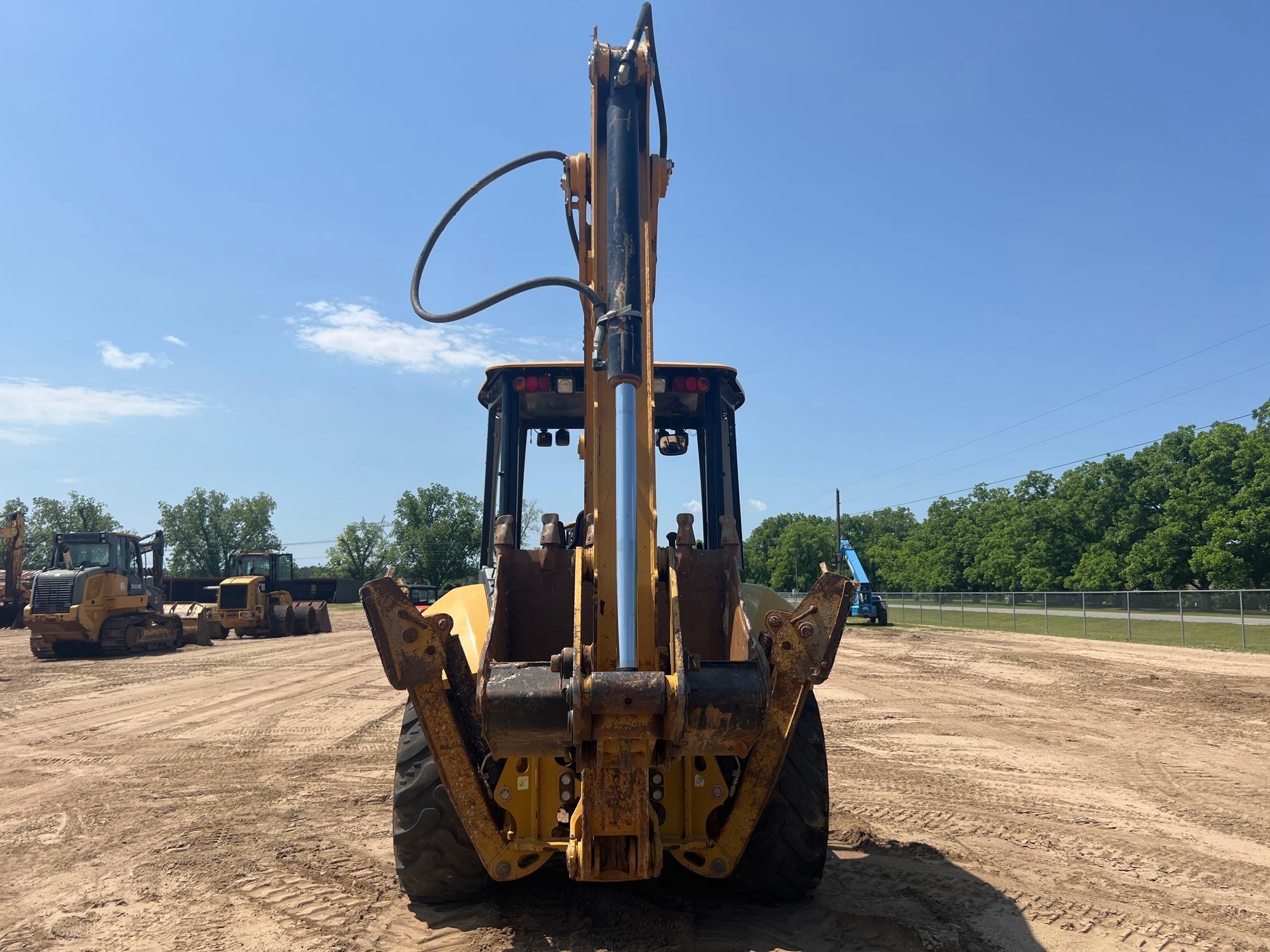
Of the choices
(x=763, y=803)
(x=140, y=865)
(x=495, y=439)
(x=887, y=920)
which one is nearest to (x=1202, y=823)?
(x=887, y=920)

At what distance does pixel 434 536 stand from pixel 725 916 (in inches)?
3047

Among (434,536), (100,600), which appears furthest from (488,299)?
(434,536)

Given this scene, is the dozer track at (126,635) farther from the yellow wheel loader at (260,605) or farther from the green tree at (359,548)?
the green tree at (359,548)

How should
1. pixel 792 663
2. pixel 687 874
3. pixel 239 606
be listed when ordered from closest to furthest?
pixel 792 663 → pixel 687 874 → pixel 239 606

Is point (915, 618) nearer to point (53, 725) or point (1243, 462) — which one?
point (1243, 462)

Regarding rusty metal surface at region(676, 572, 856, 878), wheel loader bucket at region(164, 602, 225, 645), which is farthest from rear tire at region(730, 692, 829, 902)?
wheel loader bucket at region(164, 602, 225, 645)

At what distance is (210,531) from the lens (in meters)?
94.3

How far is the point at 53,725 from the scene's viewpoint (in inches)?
413

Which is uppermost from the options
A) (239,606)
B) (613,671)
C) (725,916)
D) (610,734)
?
(613,671)

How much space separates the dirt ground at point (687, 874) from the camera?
384 centimetres

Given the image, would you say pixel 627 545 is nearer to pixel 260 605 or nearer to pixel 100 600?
pixel 100 600

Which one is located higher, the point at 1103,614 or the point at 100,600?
the point at 100,600

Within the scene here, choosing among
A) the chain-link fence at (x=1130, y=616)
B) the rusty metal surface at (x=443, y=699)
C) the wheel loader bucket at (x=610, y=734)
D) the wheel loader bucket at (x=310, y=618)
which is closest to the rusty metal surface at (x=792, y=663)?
the wheel loader bucket at (x=610, y=734)

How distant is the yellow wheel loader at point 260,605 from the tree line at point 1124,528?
15.6 m
